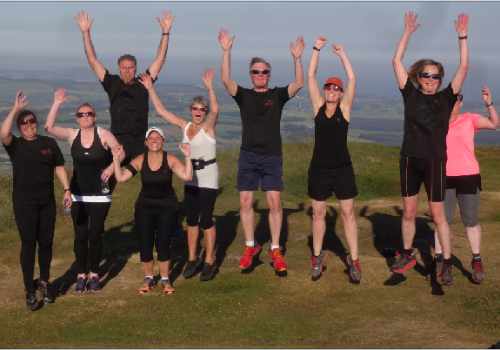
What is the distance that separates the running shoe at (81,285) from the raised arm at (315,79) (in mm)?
5095

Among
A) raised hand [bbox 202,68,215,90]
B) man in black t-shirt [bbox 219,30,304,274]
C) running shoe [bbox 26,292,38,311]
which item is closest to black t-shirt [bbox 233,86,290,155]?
man in black t-shirt [bbox 219,30,304,274]

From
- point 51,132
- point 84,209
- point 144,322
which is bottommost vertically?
point 144,322

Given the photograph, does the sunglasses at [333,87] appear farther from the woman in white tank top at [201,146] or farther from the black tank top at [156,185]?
the black tank top at [156,185]

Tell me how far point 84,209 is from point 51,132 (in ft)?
4.67

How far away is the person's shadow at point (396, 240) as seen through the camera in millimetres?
12031

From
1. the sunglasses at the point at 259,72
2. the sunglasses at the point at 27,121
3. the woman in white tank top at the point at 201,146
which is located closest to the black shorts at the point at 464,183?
the sunglasses at the point at 259,72

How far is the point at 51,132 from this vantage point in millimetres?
11234

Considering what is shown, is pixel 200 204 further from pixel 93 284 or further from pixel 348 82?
pixel 348 82

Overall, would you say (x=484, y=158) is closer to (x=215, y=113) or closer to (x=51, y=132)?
(x=215, y=113)

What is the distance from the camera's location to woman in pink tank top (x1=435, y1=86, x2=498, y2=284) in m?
11.5

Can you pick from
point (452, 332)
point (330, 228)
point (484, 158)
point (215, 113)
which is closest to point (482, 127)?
point (452, 332)

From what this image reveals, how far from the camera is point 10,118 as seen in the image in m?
10.3

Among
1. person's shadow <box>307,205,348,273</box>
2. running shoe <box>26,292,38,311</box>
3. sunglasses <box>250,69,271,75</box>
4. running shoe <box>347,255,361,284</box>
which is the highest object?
→ sunglasses <box>250,69,271,75</box>

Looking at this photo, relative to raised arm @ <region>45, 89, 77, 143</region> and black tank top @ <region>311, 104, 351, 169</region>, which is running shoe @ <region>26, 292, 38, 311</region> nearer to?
raised arm @ <region>45, 89, 77, 143</region>
